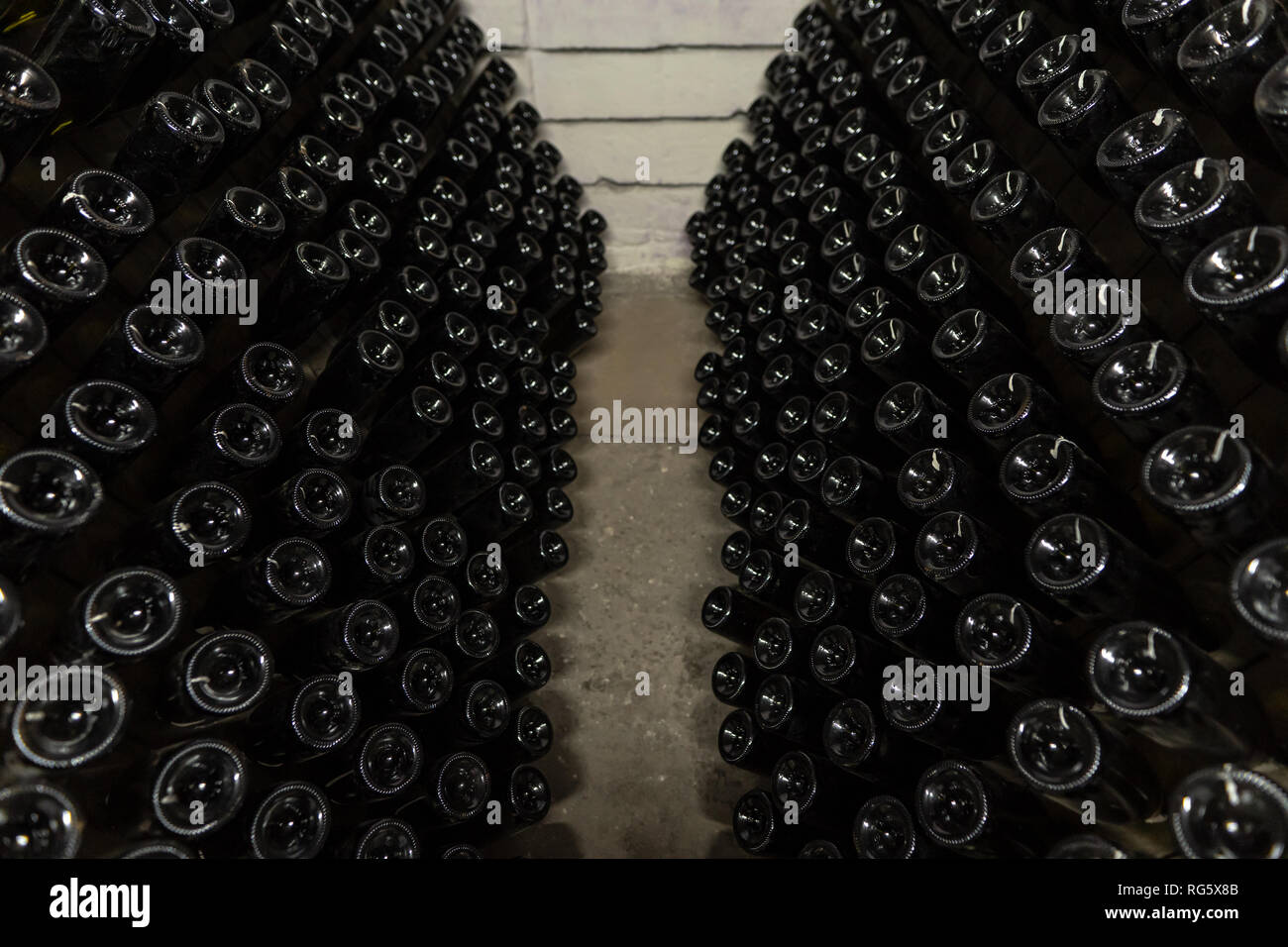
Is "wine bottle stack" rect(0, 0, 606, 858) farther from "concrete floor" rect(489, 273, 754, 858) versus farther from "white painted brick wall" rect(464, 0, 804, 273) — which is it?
"white painted brick wall" rect(464, 0, 804, 273)

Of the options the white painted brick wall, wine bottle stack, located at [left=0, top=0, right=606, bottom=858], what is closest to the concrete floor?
wine bottle stack, located at [left=0, top=0, right=606, bottom=858]

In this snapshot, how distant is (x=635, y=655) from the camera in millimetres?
2443

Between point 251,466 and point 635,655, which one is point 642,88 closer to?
point 635,655

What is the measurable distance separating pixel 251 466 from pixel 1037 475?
4.70 feet

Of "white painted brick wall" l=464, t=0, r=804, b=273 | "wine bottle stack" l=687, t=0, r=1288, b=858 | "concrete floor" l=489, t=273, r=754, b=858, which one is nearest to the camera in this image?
"wine bottle stack" l=687, t=0, r=1288, b=858

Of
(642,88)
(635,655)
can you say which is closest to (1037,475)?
(635,655)

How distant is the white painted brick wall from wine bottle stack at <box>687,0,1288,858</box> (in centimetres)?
166

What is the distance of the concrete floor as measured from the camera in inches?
83.3

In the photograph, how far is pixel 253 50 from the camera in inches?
77.3
